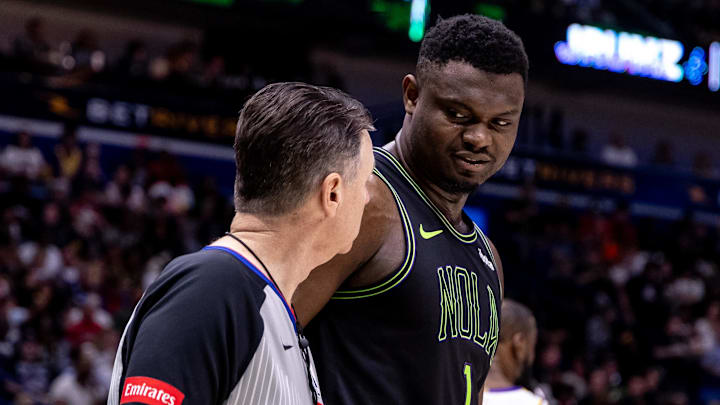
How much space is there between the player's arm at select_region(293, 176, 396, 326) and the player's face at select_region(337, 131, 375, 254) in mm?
318

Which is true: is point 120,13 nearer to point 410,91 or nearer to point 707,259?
point 707,259

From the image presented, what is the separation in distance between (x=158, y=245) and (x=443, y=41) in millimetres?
7665

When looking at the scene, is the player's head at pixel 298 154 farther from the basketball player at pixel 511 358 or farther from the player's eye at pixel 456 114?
the basketball player at pixel 511 358

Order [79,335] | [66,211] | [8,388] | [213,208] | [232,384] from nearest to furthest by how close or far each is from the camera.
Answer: [232,384] < [8,388] < [79,335] < [66,211] < [213,208]

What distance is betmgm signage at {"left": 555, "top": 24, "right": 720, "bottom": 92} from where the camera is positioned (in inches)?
520

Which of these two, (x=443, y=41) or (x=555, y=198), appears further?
(x=555, y=198)

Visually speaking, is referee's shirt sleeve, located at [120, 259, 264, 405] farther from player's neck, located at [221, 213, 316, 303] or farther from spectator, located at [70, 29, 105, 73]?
spectator, located at [70, 29, 105, 73]

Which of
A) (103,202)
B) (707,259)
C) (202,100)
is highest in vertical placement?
(202,100)

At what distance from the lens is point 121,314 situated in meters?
7.03

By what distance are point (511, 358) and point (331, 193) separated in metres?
2.10

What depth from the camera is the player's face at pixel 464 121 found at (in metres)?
2.19

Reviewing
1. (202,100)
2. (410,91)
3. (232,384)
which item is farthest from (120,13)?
(232,384)

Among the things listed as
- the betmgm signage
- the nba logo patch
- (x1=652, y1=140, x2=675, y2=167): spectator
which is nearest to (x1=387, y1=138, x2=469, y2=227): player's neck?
the nba logo patch

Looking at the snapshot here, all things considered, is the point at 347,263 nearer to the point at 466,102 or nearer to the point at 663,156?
the point at 466,102
